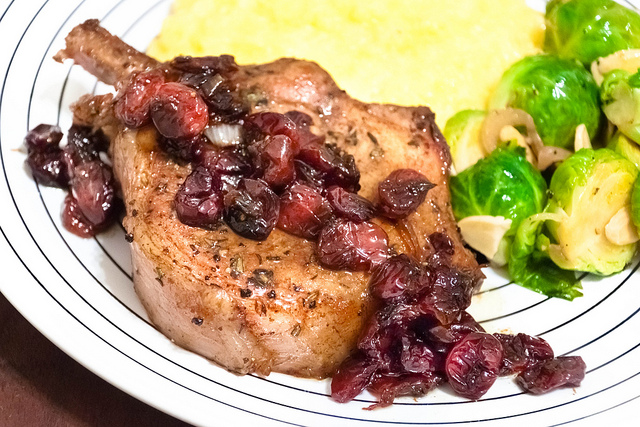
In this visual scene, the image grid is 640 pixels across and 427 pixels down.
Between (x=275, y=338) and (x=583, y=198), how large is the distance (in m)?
2.35

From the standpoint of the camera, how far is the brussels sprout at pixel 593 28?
502cm

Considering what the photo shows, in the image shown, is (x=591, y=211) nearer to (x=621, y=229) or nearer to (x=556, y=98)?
(x=621, y=229)

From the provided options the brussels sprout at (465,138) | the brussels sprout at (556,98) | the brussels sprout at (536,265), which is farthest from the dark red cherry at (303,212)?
the brussels sprout at (556,98)

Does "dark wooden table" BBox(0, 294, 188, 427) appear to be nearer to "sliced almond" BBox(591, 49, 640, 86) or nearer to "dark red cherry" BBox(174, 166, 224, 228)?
"dark red cherry" BBox(174, 166, 224, 228)

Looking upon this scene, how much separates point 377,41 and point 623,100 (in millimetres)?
2001

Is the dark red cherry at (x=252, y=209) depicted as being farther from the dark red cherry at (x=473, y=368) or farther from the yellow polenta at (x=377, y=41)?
the yellow polenta at (x=377, y=41)

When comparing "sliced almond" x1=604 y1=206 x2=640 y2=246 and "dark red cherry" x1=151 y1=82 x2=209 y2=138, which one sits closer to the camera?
"dark red cherry" x1=151 y1=82 x2=209 y2=138

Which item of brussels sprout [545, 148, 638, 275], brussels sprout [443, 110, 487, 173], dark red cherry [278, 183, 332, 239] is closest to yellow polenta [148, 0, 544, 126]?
brussels sprout [443, 110, 487, 173]

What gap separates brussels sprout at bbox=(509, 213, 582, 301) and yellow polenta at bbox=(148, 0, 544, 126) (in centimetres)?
126

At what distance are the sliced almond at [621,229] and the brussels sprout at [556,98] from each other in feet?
2.79

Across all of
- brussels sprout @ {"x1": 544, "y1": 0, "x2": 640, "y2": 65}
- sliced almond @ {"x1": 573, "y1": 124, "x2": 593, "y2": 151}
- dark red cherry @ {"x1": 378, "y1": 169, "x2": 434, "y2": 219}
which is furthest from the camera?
brussels sprout @ {"x1": 544, "y1": 0, "x2": 640, "y2": 65}

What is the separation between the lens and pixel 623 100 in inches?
177

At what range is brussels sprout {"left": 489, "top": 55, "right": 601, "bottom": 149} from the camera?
467cm

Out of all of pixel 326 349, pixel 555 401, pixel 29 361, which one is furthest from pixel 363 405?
pixel 29 361
